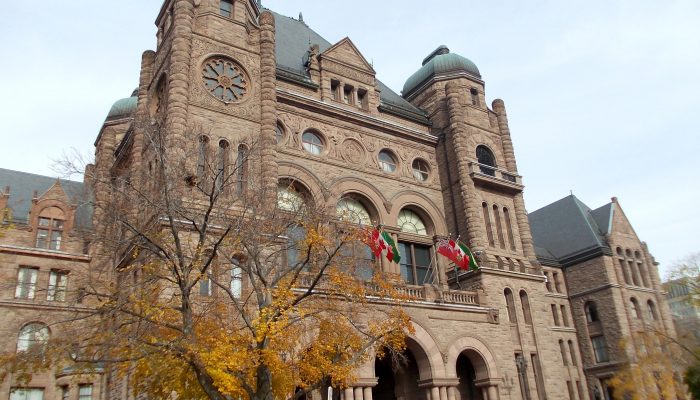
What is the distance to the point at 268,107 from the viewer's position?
24953 millimetres

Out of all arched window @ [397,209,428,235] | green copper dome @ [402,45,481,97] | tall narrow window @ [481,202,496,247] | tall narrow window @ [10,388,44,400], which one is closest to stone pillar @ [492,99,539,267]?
tall narrow window @ [481,202,496,247]

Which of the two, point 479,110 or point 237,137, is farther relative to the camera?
point 479,110

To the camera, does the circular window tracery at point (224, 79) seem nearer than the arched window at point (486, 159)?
Yes

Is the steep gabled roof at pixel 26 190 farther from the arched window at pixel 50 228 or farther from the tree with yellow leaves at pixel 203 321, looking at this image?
Answer: the tree with yellow leaves at pixel 203 321

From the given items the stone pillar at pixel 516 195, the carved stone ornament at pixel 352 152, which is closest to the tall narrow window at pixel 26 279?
the carved stone ornament at pixel 352 152

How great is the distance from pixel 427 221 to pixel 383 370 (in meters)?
7.83

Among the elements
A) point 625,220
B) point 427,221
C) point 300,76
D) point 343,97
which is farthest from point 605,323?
point 300,76

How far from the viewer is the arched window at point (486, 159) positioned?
31975 mm

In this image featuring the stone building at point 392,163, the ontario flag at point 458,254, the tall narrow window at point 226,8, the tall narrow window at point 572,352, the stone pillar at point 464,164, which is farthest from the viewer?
the tall narrow window at point 572,352

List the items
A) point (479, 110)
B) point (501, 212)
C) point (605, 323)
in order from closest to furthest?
point (501, 212)
point (479, 110)
point (605, 323)

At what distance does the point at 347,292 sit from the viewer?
15.7 m

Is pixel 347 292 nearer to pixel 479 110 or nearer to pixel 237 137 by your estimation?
pixel 237 137

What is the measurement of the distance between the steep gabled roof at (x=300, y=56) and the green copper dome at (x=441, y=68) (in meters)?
1.13

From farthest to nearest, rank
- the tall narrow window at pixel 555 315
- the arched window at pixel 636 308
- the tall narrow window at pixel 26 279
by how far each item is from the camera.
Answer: the arched window at pixel 636 308
the tall narrow window at pixel 555 315
the tall narrow window at pixel 26 279
